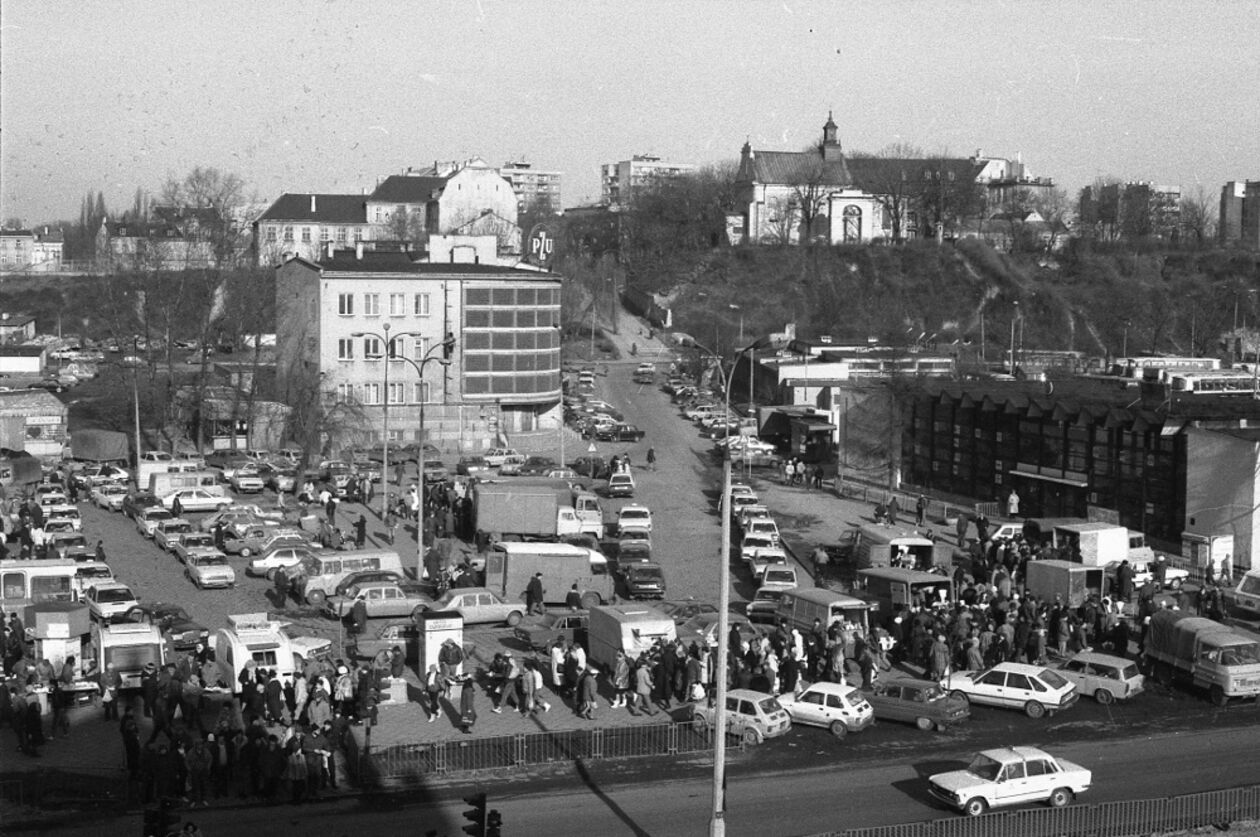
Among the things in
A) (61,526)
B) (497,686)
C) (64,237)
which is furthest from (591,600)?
(64,237)

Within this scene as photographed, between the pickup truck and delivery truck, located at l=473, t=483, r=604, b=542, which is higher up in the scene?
delivery truck, located at l=473, t=483, r=604, b=542

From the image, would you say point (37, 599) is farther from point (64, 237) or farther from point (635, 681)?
point (64, 237)

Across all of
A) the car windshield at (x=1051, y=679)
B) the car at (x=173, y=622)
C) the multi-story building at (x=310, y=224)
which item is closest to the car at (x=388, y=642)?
the car at (x=173, y=622)

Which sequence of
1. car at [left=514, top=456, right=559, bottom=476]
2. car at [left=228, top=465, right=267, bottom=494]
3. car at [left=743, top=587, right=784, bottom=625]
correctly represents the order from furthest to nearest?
car at [left=514, top=456, right=559, bottom=476] → car at [left=228, top=465, right=267, bottom=494] → car at [left=743, top=587, right=784, bottom=625]

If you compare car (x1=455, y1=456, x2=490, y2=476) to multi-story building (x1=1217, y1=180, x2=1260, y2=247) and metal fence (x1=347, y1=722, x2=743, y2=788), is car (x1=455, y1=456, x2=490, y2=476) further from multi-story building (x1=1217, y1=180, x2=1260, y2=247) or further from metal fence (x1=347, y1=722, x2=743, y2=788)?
multi-story building (x1=1217, y1=180, x2=1260, y2=247)

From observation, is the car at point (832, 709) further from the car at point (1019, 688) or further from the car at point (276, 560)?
the car at point (276, 560)

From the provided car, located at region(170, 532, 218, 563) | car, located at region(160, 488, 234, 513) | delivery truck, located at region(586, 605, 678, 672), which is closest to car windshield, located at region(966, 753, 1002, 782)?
delivery truck, located at region(586, 605, 678, 672)

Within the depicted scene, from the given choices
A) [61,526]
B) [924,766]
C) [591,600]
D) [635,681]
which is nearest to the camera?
[924,766]
